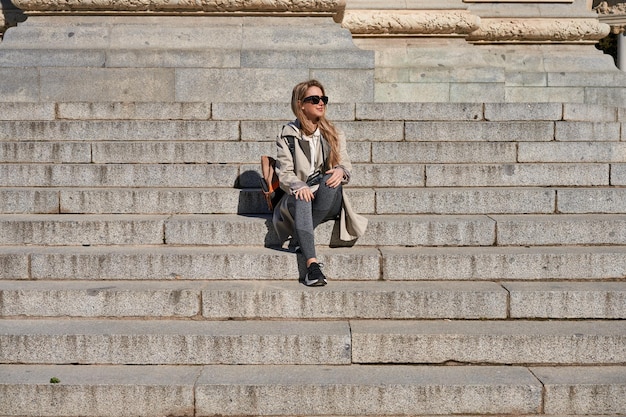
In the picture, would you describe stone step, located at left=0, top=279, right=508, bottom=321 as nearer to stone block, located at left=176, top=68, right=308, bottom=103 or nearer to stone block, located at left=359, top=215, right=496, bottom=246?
stone block, located at left=359, top=215, right=496, bottom=246

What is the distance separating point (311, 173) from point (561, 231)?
6.42 ft

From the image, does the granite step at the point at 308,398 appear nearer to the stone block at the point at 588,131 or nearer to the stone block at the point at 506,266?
the stone block at the point at 506,266

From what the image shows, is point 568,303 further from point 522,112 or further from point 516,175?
point 522,112

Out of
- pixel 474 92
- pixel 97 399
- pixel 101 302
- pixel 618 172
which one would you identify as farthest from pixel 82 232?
pixel 474 92

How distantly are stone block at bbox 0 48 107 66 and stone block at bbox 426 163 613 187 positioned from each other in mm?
4470

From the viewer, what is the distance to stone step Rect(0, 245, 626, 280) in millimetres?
5352

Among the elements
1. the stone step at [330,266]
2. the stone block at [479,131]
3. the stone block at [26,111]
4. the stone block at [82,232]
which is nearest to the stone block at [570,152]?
the stone block at [479,131]

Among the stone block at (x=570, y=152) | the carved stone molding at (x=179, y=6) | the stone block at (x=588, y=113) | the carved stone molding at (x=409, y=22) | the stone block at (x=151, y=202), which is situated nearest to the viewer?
the stone block at (x=151, y=202)

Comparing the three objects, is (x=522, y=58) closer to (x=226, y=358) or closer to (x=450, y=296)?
(x=450, y=296)

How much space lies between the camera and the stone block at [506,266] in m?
5.36

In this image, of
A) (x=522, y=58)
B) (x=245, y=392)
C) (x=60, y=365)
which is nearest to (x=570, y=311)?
(x=245, y=392)

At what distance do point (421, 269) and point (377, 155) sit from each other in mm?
1953

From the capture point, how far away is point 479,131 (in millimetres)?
7449

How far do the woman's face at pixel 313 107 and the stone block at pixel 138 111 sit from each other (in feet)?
7.94
